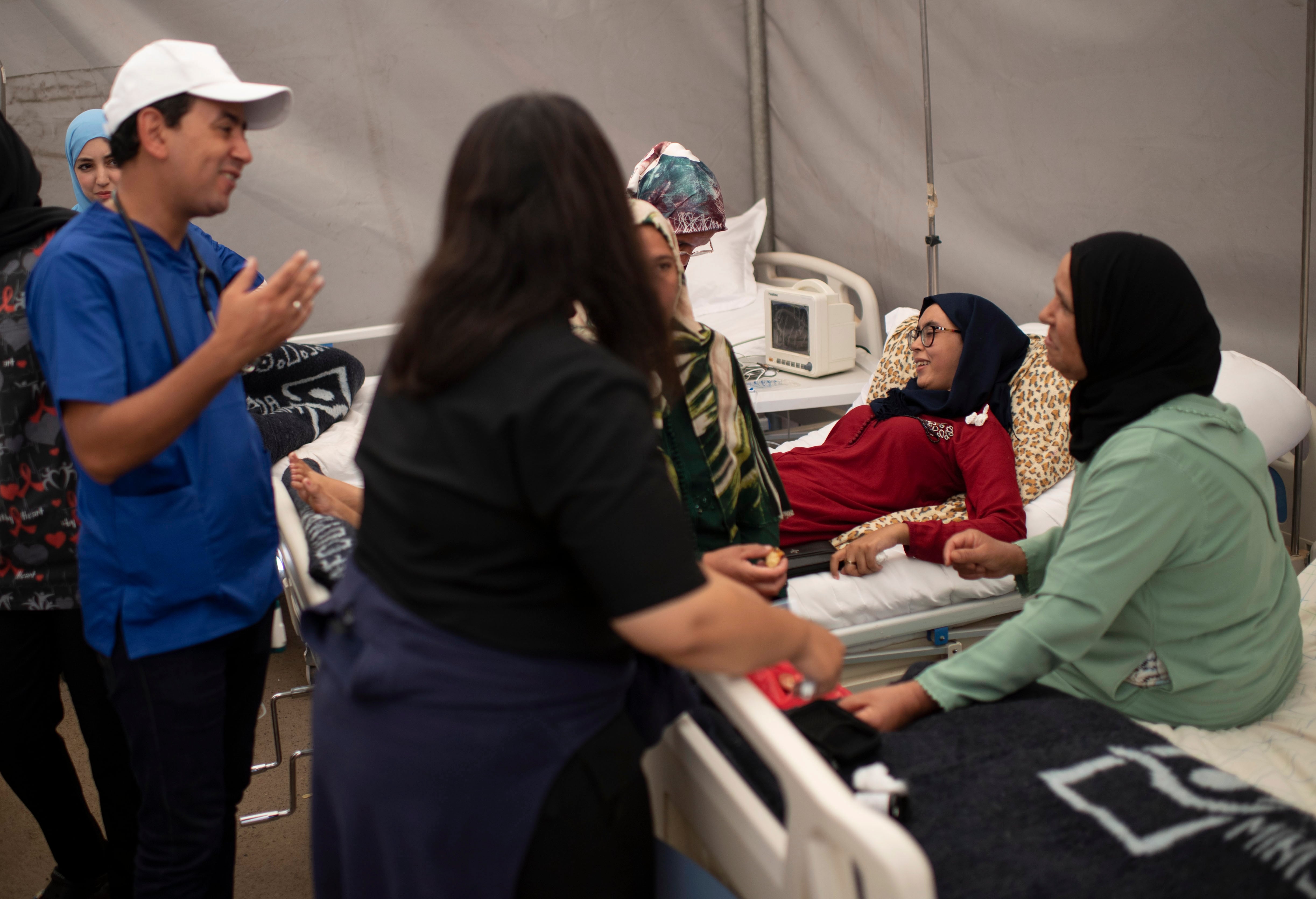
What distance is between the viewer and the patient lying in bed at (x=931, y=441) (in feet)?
8.30

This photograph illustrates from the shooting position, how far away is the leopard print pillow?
2.49 metres

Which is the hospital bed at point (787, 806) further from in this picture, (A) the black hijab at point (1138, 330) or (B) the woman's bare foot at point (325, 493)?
(A) the black hijab at point (1138, 330)

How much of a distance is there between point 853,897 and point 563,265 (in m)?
0.64

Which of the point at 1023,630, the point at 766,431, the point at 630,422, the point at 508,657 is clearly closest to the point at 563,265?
the point at 630,422

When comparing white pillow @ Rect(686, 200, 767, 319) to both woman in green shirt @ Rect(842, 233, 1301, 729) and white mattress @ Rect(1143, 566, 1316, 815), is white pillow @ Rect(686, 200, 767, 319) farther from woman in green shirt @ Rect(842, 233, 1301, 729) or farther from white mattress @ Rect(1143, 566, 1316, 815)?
white mattress @ Rect(1143, 566, 1316, 815)

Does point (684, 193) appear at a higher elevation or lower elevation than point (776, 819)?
higher

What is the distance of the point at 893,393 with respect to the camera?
9.13 ft

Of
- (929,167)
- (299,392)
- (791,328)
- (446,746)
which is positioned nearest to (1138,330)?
(446,746)

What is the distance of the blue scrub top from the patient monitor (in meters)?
2.33

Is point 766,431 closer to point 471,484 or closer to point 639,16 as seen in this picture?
point 639,16

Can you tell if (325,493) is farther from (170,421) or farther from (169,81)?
(169,81)

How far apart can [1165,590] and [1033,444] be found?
108cm

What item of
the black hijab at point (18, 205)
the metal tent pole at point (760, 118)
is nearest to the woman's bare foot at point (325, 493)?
the black hijab at point (18, 205)

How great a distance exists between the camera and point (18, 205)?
61.6 inches
